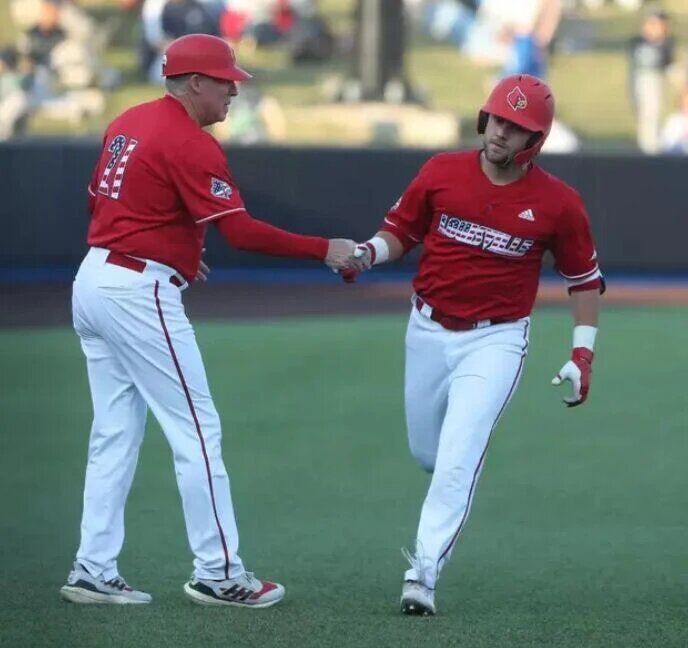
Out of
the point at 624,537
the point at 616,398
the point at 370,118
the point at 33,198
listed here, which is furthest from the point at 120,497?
the point at 370,118

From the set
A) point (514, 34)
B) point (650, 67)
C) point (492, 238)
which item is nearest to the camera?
point (492, 238)

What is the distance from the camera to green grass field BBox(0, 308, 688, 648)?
17.9 feet

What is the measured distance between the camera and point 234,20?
20.3 metres

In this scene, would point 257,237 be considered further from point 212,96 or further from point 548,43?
point 548,43

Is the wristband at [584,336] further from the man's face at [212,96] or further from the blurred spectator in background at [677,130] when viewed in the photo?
the blurred spectator in background at [677,130]

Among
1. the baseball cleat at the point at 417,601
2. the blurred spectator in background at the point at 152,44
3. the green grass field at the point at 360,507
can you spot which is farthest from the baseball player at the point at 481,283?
the blurred spectator in background at the point at 152,44

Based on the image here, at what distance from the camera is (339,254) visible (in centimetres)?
597

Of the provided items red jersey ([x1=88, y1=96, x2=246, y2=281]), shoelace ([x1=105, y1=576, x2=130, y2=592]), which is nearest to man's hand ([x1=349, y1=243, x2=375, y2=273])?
red jersey ([x1=88, y1=96, x2=246, y2=281])

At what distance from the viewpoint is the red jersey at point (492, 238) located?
19.4 ft

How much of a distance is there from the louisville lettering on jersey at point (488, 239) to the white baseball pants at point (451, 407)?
0.93 ft

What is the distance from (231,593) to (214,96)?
5.87 feet

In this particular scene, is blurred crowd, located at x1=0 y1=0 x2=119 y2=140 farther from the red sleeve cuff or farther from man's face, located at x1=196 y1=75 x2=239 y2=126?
the red sleeve cuff

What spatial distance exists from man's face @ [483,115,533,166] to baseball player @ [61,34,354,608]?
809mm

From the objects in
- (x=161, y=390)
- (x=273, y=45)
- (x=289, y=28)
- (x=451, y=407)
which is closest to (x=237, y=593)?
(x=161, y=390)
